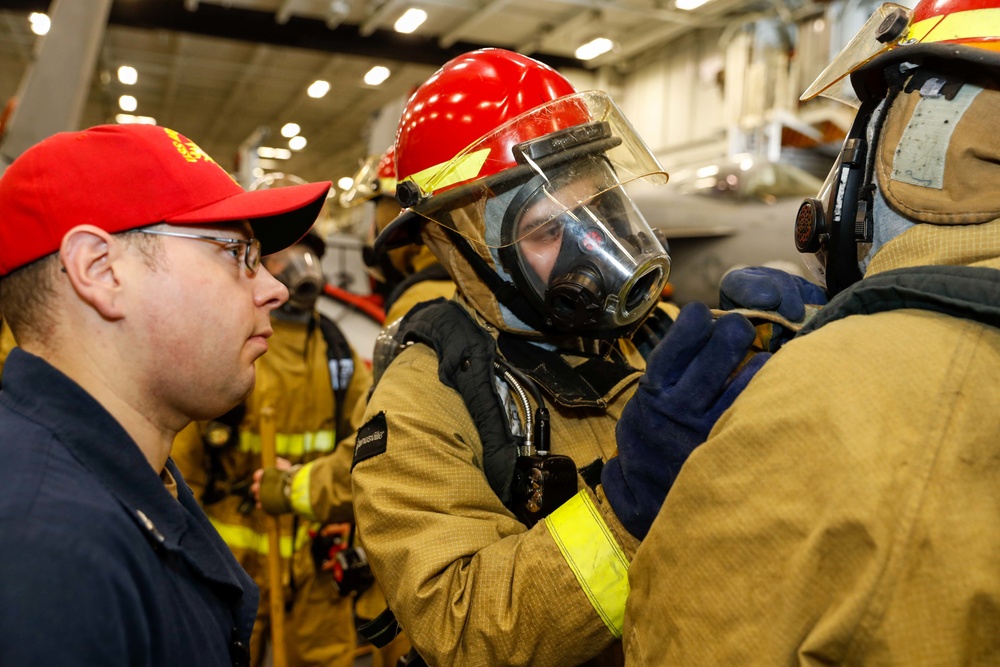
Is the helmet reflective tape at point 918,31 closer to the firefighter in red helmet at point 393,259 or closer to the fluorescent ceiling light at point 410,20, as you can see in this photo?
the firefighter in red helmet at point 393,259

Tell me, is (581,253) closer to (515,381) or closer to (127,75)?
(515,381)

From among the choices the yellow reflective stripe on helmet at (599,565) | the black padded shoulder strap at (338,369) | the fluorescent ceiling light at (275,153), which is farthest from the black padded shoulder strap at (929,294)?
the fluorescent ceiling light at (275,153)

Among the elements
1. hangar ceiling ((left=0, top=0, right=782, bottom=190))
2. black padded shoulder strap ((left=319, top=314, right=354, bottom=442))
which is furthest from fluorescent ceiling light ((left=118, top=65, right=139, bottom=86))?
black padded shoulder strap ((left=319, top=314, right=354, bottom=442))

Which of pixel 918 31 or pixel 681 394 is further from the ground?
pixel 918 31

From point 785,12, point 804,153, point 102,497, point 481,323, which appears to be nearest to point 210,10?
point 785,12

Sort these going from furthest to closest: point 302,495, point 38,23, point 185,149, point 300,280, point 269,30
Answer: point 38,23 < point 269,30 < point 300,280 < point 302,495 < point 185,149

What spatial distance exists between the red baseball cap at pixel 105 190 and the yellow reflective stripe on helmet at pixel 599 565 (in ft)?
2.56

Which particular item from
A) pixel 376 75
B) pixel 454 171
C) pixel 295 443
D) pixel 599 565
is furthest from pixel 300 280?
pixel 376 75

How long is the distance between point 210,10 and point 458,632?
444 inches

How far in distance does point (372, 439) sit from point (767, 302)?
2.81 feet

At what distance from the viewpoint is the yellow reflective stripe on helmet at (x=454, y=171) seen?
5.62 ft

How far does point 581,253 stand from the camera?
1626mm

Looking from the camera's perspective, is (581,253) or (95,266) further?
(581,253)

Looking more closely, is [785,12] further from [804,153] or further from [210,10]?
[210,10]
